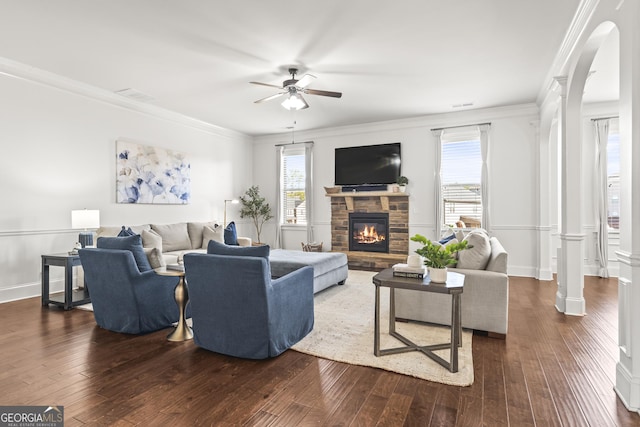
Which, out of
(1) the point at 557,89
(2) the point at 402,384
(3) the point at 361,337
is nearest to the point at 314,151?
(1) the point at 557,89

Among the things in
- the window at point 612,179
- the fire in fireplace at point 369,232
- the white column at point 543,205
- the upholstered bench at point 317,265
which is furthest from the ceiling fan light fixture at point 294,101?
the window at point 612,179

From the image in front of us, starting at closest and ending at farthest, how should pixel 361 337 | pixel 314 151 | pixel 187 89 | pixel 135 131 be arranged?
pixel 361 337, pixel 187 89, pixel 135 131, pixel 314 151

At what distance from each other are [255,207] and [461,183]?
4511 mm

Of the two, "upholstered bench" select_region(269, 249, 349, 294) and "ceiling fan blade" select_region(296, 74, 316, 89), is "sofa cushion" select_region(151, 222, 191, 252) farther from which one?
"ceiling fan blade" select_region(296, 74, 316, 89)

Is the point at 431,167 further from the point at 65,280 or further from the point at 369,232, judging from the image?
the point at 65,280

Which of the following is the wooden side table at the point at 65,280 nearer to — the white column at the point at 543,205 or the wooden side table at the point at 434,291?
the wooden side table at the point at 434,291

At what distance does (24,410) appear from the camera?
→ 6.70 ft

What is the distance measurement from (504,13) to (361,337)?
3.24m

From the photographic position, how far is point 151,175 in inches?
240

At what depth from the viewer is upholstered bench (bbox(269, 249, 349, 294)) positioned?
14.6 ft

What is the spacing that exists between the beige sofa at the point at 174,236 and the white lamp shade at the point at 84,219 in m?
0.46

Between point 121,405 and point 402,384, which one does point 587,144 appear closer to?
point 402,384

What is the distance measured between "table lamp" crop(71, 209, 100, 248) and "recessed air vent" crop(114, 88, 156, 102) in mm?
1918

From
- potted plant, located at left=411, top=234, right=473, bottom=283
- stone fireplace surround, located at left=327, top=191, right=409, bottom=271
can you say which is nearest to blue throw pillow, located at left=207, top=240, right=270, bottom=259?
potted plant, located at left=411, top=234, right=473, bottom=283
